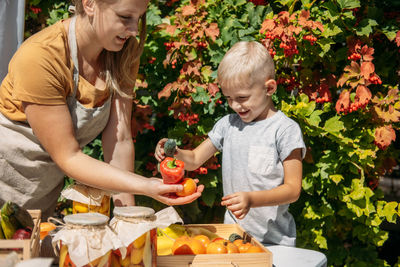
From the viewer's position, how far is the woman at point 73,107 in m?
1.84

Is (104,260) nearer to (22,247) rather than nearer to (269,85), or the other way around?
(22,247)

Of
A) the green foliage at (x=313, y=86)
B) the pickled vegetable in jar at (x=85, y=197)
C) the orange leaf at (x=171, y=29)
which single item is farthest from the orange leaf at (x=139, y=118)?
the pickled vegetable in jar at (x=85, y=197)

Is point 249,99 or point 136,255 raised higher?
point 249,99

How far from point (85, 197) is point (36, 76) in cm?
52

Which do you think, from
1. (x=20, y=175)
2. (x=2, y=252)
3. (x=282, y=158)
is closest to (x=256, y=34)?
(x=282, y=158)

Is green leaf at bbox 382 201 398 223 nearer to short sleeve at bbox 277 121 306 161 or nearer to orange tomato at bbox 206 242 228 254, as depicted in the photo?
short sleeve at bbox 277 121 306 161

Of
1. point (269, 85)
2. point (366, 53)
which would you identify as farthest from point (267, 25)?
point (366, 53)

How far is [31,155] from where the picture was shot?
6.77 feet

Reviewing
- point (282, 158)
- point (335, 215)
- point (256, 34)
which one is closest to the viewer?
point (282, 158)

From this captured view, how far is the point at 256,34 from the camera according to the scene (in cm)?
286

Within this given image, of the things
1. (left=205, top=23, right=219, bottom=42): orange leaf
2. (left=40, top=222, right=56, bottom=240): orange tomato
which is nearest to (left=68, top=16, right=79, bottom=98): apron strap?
(left=40, top=222, right=56, bottom=240): orange tomato

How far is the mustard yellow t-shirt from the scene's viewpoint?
1851mm

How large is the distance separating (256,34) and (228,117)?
0.63 metres

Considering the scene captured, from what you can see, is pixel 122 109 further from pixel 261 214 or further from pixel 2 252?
pixel 2 252
